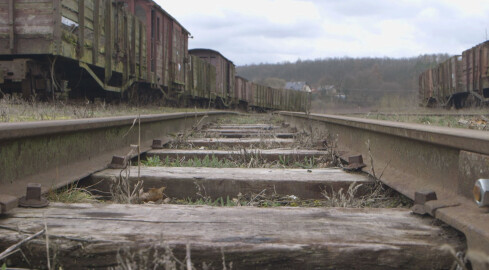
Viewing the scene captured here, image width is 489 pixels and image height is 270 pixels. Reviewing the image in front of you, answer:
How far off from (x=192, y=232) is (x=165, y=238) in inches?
3.7

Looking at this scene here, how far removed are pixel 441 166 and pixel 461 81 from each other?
17.7 meters

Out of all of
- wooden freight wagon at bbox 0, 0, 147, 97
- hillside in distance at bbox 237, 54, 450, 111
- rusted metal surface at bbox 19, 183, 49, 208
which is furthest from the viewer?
hillside in distance at bbox 237, 54, 450, 111

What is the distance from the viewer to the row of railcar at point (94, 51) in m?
7.12

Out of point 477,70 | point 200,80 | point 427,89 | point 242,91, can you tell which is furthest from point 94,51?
point 427,89

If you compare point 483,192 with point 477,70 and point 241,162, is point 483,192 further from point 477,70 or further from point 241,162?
point 477,70

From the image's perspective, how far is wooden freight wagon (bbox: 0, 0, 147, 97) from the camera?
705 centimetres

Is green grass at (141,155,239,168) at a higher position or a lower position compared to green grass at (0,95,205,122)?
lower

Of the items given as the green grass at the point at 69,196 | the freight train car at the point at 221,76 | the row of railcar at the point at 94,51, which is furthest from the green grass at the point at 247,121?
the freight train car at the point at 221,76

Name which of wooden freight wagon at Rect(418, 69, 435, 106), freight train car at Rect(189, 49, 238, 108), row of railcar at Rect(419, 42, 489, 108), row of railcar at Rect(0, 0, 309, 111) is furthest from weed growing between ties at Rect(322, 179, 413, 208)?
wooden freight wagon at Rect(418, 69, 435, 106)

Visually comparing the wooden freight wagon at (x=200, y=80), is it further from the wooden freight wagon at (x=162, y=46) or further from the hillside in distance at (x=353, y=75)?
the hillside in distance at (x=353, y=75)

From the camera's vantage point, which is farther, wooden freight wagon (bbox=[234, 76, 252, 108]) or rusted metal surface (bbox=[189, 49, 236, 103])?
wooden freight wagon (bbox=[234, 76, 252, 108])

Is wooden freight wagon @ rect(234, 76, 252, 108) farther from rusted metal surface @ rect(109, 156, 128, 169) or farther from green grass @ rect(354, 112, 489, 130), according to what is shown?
rusted metal surface @ rect(109, 156, 128, 169)

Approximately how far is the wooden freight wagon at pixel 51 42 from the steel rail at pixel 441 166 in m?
5.92

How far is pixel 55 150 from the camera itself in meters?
2.36
